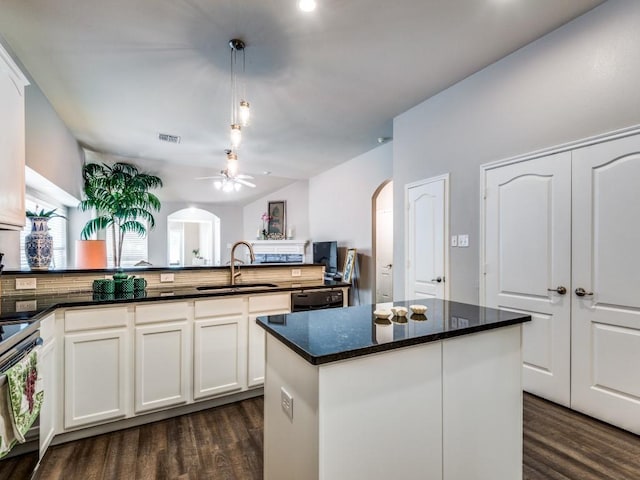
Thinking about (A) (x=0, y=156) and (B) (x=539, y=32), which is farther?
(B) (x=539, y=32)

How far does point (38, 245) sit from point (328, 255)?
470 centimetres

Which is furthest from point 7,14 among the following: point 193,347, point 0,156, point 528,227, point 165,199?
point 165,199

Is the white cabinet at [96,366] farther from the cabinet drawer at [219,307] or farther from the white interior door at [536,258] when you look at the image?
the white interior door at [536,258]

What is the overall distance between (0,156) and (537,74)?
3775 mm

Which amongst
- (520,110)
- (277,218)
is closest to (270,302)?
(520,110)

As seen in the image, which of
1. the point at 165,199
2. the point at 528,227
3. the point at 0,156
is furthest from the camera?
the point at 165,199

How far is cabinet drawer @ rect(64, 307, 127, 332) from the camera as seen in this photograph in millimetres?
2080

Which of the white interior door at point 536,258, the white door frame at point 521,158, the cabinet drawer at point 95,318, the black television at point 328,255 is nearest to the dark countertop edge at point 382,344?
the cabinet drawer at point 95,318

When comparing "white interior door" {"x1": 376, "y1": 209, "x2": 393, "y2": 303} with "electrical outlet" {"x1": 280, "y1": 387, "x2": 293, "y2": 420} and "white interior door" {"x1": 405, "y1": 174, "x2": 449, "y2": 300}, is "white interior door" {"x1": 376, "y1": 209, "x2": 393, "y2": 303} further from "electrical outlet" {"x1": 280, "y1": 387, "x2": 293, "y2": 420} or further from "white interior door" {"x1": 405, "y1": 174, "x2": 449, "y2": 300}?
"electrical outlet" {"x1": 280, "y1": 387, "x2": 293, "y2": 420}

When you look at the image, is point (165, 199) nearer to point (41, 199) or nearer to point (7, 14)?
point (41, 199)

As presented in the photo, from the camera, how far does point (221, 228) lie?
9.22 meters

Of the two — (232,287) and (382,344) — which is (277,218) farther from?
(382,344)

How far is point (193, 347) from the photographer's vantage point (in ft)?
8.04

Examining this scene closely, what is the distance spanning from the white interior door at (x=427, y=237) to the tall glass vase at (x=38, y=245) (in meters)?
3.52
